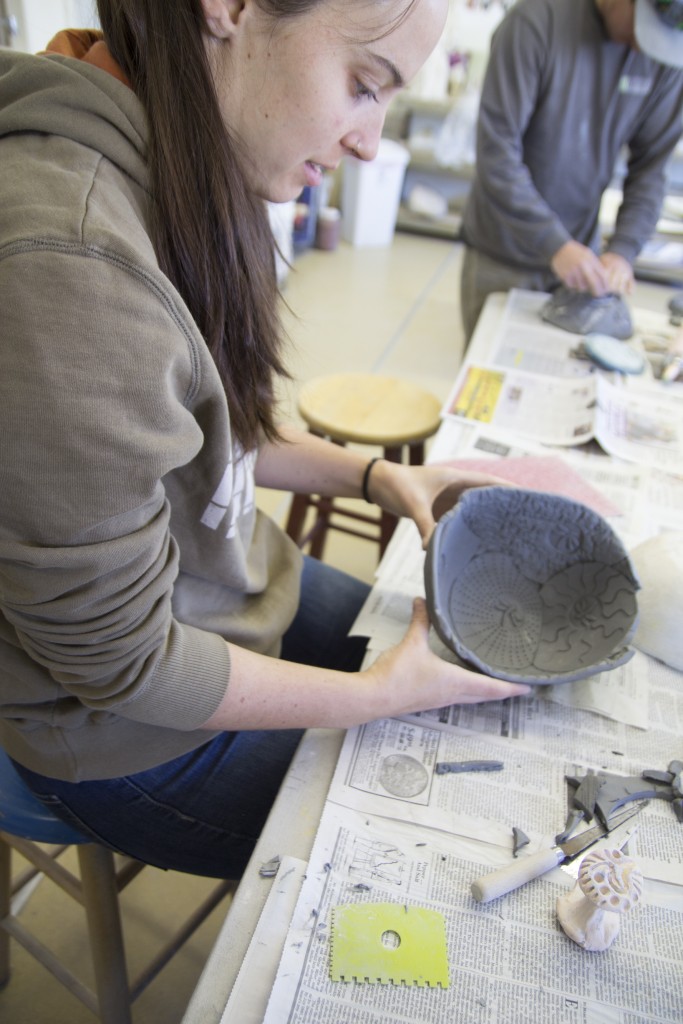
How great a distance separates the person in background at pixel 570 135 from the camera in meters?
1.81

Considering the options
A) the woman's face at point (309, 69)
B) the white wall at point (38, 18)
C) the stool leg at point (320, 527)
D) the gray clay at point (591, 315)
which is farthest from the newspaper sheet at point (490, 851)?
the white wall at point (38, 18)

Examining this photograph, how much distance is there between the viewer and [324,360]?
3.25 meters

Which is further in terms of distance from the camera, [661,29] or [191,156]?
[661,29]

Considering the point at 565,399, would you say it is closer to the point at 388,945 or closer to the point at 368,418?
the point at 368,418

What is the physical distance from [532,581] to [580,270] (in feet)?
3.72

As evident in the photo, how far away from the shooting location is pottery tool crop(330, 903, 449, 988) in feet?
1.87

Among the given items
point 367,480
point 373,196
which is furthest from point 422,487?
point 373,196

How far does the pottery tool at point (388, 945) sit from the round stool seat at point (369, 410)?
43.7 inches

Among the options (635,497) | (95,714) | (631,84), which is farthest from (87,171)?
(631,84)

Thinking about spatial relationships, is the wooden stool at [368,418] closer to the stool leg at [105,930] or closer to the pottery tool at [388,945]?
the stool leg at [105,930]

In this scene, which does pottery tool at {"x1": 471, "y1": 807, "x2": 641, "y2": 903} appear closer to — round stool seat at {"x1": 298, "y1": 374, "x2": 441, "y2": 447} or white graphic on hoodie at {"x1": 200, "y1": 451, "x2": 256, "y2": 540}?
white graphic on hoodie at {"x1": 200, "y1": 451, "x2": 256, "y2": 540}

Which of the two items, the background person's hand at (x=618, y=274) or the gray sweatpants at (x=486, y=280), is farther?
the gray sweatpants at (x=486, y=280)

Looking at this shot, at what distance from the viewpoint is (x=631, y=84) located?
6.23ft

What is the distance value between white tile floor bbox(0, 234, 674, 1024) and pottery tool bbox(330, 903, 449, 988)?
1.89 ft
